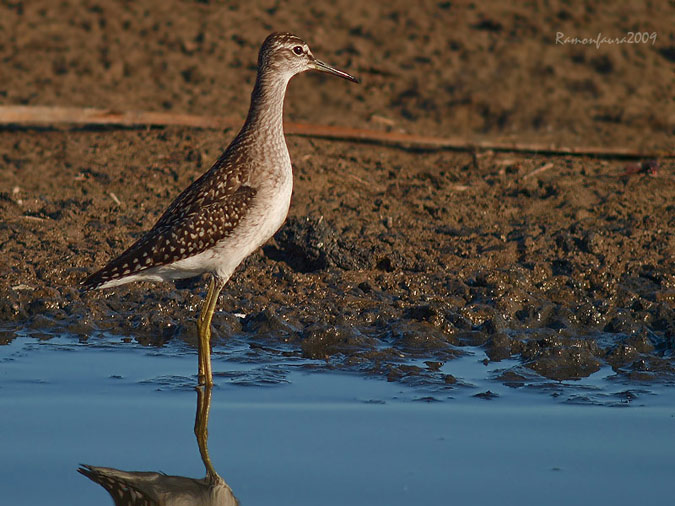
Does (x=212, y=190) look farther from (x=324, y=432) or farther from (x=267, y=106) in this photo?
(x=324, y=432)

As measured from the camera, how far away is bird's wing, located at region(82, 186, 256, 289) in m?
6.70

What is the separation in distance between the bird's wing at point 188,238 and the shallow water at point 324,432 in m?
0.67

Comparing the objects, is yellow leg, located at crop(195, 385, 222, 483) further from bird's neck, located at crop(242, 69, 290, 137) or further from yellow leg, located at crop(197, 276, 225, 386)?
bird's neck, located at crop(242, 69, 290, 137)

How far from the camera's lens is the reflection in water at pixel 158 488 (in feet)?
16.5

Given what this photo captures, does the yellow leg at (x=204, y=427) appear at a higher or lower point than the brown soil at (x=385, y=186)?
lower

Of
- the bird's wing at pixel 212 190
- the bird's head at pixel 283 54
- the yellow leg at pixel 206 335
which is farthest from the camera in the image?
the bird's head at pixel 283 54

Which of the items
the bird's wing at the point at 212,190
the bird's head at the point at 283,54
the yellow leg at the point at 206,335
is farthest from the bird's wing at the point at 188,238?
the bird's head at the point at 283,54

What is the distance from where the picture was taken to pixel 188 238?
6.71 m

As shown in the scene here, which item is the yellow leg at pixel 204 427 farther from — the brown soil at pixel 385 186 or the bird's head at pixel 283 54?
the bird's head at pixel 283 54

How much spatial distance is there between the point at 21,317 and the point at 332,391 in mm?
2598

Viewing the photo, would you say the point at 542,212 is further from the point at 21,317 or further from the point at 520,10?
the point at 520,10

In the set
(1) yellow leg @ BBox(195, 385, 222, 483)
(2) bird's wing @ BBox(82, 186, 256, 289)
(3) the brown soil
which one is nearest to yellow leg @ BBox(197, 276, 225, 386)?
(1) yellow leg @ BBox(195, 385, 222, 483)

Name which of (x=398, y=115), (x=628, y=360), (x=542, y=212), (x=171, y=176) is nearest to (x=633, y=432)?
(x=628, y=360)

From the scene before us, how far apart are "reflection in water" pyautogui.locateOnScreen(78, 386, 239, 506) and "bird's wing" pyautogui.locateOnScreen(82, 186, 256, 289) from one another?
69.1 inches
